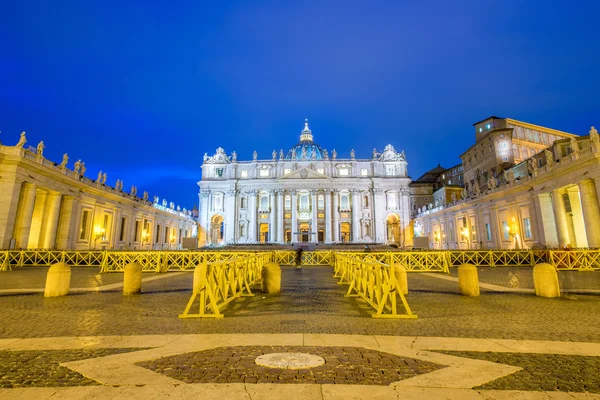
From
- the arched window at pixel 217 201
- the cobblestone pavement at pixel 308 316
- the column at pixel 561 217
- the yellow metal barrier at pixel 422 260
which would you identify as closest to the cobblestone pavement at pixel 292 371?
the cobblestone pavement at pixel 308 316

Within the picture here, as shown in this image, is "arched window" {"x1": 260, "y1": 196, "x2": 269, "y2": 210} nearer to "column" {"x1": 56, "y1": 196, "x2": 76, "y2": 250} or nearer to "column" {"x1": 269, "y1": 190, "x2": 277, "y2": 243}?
"column" {"x1": 269, "y1": 190, "x2": 277, "y2": 243}

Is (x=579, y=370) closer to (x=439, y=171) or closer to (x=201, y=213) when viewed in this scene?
(x=201, y=213)

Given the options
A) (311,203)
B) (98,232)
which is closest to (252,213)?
(311,203)

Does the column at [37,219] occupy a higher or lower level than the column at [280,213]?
lower

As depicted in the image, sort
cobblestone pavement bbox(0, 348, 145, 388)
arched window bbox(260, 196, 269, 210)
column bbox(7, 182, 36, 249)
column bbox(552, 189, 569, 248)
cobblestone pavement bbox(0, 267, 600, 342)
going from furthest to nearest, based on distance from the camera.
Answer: arched window bbox(260, 196, 269, 210)
column bbox(552, 189, 569, 248)
column bbox(7, 182, 36, 249)
cobblestone pavement bbox(0, 267, 600, 342)
cobblestone pavement bbox(0, 348, 145, 388)

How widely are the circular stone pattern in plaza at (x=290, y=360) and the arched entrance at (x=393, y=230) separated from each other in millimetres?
67216

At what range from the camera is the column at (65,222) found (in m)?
30.8

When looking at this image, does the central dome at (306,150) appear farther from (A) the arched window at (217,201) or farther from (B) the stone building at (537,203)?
(B) the stone building at (537,203)

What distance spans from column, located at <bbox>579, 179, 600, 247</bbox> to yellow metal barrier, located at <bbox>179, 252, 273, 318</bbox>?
25.7 metres

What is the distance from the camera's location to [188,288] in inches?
477

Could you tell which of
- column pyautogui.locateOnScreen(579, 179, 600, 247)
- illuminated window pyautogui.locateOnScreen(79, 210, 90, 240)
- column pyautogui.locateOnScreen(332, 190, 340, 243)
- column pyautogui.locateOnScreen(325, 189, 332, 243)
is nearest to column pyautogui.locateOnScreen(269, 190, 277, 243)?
column pyautogui.locateOnScreen(325, 189, 332, 243)

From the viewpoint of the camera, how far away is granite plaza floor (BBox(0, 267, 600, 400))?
3.43 metres

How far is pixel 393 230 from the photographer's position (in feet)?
235

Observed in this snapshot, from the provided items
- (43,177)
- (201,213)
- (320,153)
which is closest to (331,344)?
(43,177)
